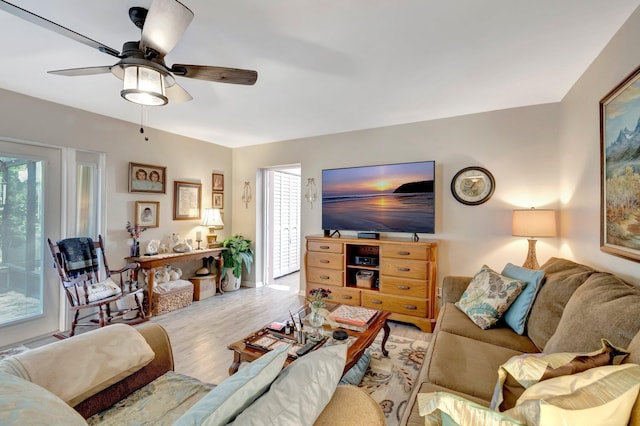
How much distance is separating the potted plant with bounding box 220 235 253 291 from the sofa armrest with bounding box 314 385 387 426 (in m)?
3.86

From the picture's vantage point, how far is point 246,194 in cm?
493

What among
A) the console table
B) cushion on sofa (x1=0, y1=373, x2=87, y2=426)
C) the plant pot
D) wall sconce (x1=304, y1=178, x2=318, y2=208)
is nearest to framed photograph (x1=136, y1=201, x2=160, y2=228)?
the console table

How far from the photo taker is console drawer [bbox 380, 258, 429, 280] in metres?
3.11

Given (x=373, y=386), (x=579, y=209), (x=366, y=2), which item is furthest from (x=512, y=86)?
(x=373, y=386)

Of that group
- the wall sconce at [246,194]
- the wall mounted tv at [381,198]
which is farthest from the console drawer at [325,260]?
the wall sconce at [246,194]

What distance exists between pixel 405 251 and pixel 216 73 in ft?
8.32

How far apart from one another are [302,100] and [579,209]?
8.74 feet

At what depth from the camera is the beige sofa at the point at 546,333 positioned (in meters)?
1.15

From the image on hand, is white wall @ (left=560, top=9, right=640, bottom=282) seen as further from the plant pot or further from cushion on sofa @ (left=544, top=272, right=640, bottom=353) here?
the plant pot

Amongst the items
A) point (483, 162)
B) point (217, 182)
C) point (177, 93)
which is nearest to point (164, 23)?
point (177, 93)

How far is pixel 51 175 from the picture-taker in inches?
118

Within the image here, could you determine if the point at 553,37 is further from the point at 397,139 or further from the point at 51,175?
the point at 51,175

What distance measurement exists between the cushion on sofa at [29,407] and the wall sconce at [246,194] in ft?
A: 13.5

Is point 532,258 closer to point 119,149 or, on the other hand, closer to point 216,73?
point 216,73
